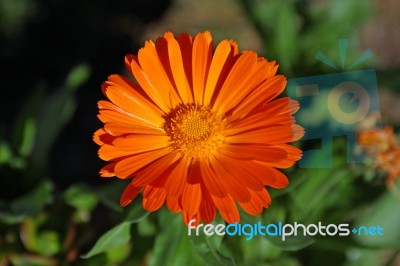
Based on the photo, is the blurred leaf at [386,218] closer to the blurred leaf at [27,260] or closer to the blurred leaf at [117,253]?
the blurred leaf at [117,253]

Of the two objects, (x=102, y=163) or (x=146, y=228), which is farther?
(x=102, y=163)

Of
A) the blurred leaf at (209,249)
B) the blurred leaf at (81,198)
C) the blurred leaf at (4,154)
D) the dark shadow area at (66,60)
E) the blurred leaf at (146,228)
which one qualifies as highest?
the dark shadow area at (66,60)

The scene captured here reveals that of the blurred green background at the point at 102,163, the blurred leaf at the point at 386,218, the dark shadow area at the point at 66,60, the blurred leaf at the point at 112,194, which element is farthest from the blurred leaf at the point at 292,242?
the dark shadow area at the point at 66,60

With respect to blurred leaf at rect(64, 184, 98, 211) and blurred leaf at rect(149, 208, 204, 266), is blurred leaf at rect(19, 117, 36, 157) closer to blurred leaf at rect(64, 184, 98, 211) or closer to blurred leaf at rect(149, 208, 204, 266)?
blurred leaf at rect(64, 184, 98, 211)

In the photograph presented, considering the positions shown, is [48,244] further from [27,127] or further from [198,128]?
[198,128]

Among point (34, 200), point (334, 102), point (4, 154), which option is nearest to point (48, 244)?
point (34, 200)

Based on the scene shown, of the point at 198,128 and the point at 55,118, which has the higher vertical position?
the point at 55,118
